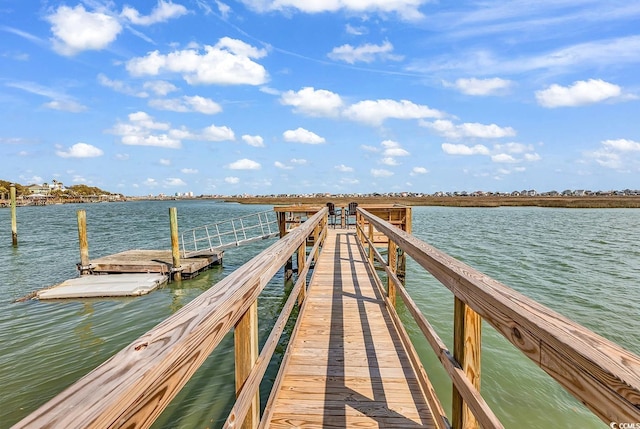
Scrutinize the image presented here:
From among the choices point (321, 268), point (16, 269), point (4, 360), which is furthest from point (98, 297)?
point (16, 269)

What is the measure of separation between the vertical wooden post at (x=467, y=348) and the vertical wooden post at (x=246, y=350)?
0.92m

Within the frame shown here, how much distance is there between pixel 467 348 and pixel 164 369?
4.30 ft

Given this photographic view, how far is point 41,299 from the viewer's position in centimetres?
942

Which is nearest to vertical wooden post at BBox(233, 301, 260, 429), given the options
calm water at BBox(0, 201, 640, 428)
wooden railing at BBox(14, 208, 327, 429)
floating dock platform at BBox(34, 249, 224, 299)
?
wooden railing at BBox(14, 208, 327, 429)

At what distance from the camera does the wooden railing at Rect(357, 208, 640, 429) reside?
76 centimetres

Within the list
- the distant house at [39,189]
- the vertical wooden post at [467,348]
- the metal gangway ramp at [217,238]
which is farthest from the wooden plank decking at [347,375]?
the distant house at [39,189]

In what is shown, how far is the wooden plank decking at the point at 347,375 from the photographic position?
2283 mm

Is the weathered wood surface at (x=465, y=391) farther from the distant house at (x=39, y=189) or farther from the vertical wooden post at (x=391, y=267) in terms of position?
the distant house at (x=39, y=189)

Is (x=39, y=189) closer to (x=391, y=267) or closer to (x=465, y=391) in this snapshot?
(x=391, y=267)

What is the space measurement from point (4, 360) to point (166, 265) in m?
5.51

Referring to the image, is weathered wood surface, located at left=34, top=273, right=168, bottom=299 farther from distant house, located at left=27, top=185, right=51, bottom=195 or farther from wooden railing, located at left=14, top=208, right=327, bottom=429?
distant house, located at left=27, top=185, right=51, bottom=195

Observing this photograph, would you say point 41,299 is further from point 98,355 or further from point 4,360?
point 98,355

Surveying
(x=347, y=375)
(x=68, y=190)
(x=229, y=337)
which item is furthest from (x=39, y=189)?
(x=347, y=375)

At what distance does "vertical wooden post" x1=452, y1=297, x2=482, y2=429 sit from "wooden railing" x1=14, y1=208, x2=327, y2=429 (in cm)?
94
